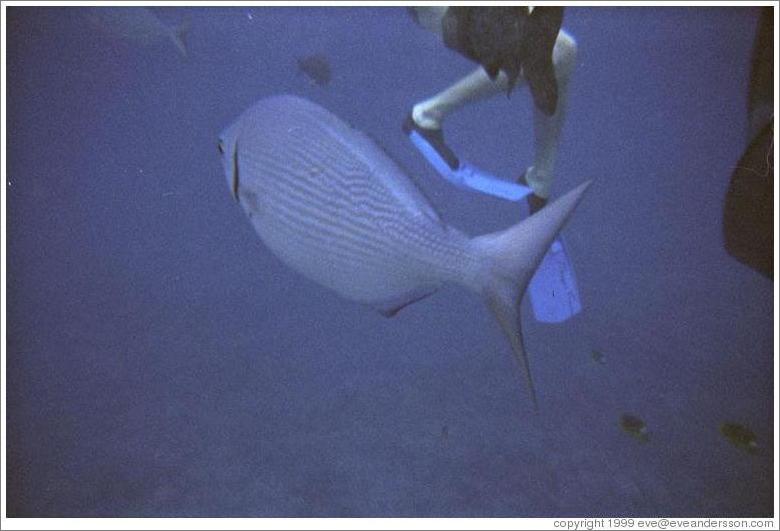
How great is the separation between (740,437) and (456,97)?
4218 mm

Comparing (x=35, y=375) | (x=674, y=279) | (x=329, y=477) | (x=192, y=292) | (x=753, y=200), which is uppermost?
(x=753, y=200)

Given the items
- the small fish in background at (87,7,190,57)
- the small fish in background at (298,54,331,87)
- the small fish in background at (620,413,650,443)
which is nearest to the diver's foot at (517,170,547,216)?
the small fish in background at (620,413,650,443)

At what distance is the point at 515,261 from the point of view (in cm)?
102

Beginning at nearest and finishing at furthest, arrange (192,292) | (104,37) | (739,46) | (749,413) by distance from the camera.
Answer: (749,413), (192,292), (104,37), (739,46)

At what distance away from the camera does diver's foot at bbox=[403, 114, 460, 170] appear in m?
2.16

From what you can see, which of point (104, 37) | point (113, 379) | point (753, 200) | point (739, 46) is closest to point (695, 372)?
point (753, 200)

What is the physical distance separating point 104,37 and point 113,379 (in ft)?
51.6

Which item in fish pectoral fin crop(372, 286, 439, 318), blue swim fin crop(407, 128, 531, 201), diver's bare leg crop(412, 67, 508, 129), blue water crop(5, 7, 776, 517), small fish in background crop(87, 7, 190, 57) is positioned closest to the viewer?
fish pectoral fin crop(372, 286, 439, 318)

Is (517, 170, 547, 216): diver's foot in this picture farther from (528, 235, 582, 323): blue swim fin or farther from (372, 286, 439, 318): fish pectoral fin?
(372, 286, 439, 318): fish pectoral fin

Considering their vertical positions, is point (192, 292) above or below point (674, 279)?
above

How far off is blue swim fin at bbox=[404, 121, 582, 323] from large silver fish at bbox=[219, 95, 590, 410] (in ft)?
3.60

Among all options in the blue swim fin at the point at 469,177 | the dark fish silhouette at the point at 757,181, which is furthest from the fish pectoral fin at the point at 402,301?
the dark fish silhouette at the point at 757,181

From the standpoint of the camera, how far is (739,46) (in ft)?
56.6

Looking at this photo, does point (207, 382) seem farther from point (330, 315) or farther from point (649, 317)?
point (649, 317)
